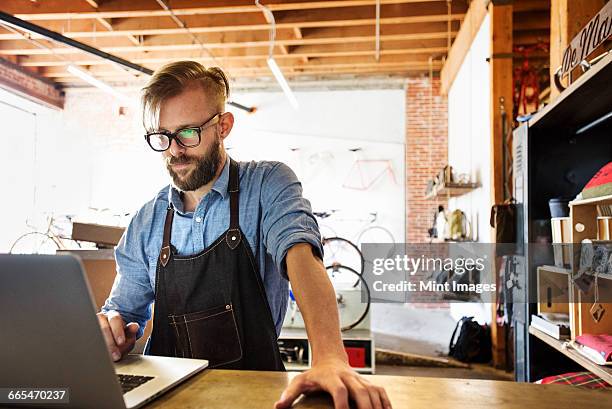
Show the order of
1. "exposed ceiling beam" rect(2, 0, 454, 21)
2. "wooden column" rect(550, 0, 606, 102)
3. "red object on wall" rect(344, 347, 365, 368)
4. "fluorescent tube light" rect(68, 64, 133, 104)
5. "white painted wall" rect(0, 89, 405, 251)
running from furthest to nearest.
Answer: "white painted wall" rect(0, 89, 405, 251), "fluorescent tube light" rect(68, 64, 133, 104), "exposed ceiling beam" rect(2, 0, 454, 21), "red object on wall" rect(344, 347, 365, 368), "wooden column" rect(550, 0, 606, 102)

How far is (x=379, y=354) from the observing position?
517 centimetres

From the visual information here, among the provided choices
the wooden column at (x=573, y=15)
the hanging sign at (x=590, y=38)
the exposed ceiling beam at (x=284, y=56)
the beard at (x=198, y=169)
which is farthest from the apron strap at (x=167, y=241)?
the exposed ceiling beam at (x=284, y=56)

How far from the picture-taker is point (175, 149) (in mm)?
1479

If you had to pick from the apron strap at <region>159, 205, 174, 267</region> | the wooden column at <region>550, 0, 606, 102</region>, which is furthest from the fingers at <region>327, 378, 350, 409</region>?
the wooden column at <region>550, 0, 606, 102</region>

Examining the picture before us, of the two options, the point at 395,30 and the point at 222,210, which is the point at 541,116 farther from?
the point at 395,30

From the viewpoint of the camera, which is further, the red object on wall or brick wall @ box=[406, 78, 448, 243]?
brick wall @ box=[406, 78, 448, 243]

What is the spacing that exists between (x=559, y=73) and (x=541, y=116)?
220 mm

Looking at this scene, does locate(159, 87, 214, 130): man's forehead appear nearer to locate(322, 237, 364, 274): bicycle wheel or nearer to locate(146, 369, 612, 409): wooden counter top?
locate(146, 369, 612, 409): wooden counter top

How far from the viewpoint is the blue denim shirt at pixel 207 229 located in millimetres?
1506

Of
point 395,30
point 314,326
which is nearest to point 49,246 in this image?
point 395,30

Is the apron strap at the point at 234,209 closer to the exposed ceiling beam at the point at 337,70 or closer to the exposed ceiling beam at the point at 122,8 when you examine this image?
the exposed ceiling beam at the point at 122,8

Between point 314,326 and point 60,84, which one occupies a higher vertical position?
point 60,84

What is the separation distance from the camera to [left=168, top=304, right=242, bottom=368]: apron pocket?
1.42 metres

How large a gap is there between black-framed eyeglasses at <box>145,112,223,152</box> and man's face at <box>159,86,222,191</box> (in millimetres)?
11
